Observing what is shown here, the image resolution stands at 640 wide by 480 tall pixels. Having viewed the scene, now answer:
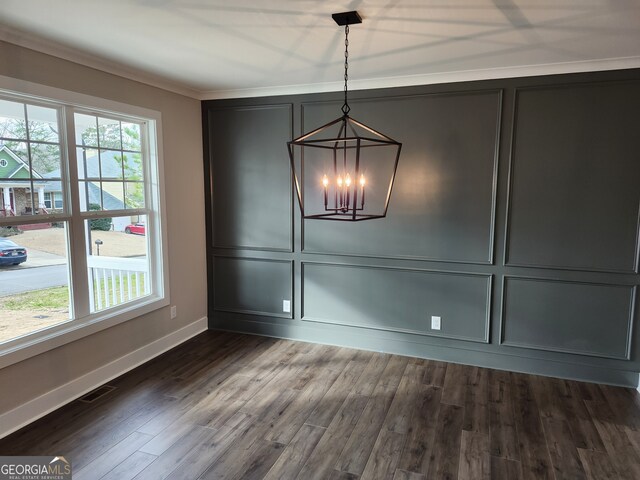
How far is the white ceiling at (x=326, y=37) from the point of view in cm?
217

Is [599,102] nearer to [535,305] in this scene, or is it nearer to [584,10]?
[584,10]

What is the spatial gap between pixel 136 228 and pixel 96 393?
1.34 meters

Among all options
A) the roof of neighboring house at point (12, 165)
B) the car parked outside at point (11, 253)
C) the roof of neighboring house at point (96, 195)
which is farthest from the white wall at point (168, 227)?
the car parked outside at point (11, 253)

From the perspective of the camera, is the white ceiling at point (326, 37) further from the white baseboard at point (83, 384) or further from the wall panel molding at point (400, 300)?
the white baseboard at point (83, 384)

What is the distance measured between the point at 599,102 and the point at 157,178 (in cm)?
359

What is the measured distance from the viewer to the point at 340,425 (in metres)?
2.75

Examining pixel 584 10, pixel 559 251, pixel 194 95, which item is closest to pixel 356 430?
pixel 559 251

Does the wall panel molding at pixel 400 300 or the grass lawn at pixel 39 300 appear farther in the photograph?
the wall panel molding at pixel 400 300

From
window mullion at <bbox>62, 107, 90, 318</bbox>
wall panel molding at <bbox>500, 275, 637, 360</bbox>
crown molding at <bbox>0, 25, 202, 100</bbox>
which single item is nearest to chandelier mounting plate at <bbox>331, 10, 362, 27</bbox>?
crown molding at <bbox>0, 25, 202, 100</bbox>

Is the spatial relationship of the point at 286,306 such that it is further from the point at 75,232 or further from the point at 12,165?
the point at 12,165

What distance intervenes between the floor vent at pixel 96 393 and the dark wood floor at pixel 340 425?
0.05 m

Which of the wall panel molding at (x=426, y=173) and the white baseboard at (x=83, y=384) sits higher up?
the wall panel molding at (x=426, y=173)

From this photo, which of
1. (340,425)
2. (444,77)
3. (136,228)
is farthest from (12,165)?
(444,77)

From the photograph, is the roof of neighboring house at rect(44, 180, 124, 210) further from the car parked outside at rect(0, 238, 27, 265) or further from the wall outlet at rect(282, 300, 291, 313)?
the wall outlet at rect(282, 300, 291, 313)
